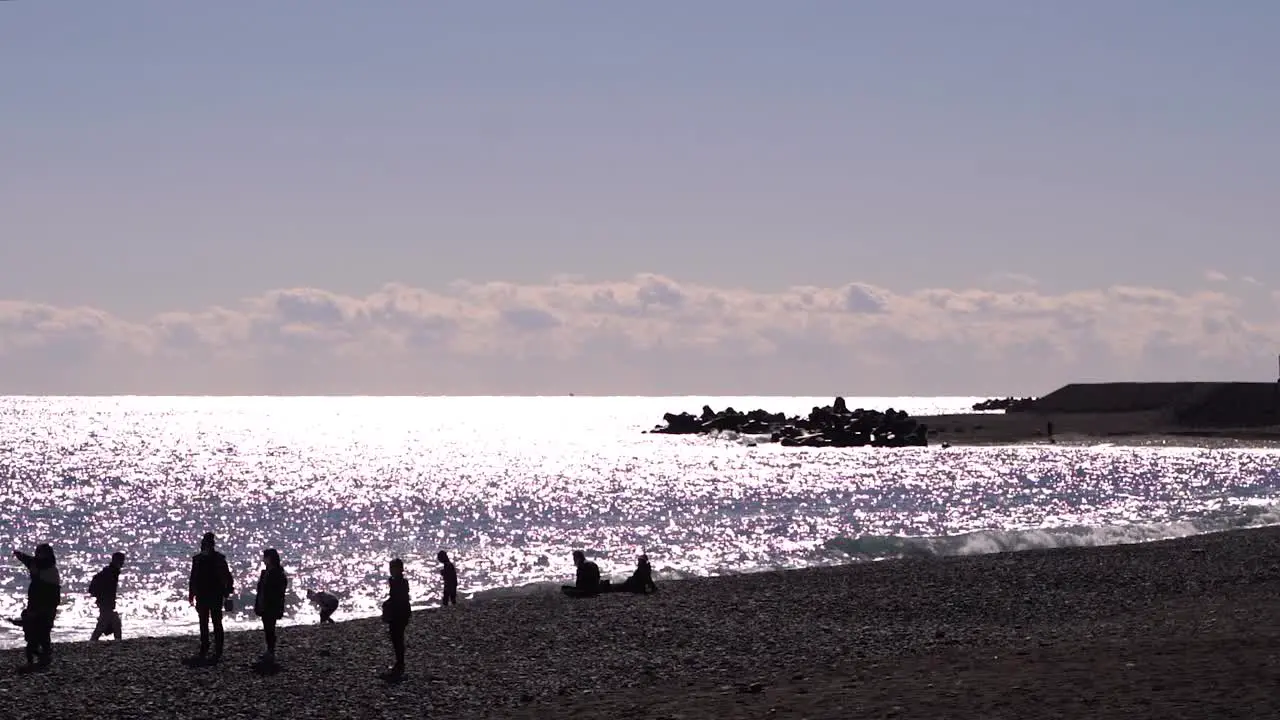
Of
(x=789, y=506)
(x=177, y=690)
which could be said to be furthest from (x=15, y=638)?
(x=789, y=506)

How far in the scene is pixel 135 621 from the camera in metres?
35.6

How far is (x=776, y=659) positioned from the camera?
22.2 metres

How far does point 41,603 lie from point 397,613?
613cm

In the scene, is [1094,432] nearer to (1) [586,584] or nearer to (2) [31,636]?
(1) [586,584]

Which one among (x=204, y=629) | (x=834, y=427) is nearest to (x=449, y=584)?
(x=204, y=629)

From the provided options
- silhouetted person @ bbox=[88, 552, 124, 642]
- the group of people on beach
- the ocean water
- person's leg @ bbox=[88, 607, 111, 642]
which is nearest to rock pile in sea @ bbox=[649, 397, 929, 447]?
the ocean water

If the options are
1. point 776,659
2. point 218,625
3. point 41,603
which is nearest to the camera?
point 776,659

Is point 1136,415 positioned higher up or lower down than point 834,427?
lower down

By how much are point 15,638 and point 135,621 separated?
16.7ft

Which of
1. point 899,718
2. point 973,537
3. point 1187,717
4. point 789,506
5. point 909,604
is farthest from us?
point 789,506

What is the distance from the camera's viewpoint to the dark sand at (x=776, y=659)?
55.1 feet

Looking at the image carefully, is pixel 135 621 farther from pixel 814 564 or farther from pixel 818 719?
pixel 818 719

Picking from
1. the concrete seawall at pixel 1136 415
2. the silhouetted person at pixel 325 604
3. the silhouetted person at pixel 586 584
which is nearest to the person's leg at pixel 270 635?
the silhouetted person at pixel 325 604

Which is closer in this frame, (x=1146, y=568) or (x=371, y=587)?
(x=1146, y=568)
